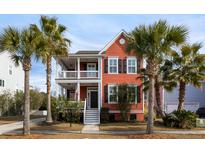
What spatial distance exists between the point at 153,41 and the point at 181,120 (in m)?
8.71

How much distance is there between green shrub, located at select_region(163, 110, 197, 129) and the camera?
93.1 ft

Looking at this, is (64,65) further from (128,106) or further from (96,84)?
(128,106)

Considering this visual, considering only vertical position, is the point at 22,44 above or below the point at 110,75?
above

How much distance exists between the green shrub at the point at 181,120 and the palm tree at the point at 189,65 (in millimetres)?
993

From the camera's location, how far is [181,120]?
2850cm

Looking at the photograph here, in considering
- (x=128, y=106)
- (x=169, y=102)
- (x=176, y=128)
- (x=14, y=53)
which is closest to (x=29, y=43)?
(x=14, y=53)

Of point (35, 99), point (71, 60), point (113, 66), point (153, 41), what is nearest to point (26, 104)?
point (153, 41)

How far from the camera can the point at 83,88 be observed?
38.8 m

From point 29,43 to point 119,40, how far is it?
1563 cm

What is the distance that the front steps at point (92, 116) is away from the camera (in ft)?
109

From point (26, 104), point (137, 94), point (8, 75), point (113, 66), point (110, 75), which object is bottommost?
point (26, 104)

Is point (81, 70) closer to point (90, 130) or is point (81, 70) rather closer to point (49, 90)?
point (49, 90)

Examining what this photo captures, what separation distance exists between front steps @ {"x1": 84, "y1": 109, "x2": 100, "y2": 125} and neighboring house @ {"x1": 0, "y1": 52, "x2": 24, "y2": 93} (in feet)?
38.2

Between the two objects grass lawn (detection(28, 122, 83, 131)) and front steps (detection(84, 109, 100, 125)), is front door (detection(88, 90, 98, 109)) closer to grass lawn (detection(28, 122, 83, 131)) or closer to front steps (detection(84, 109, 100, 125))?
front steps (detection(84, 109, 100, 125))
